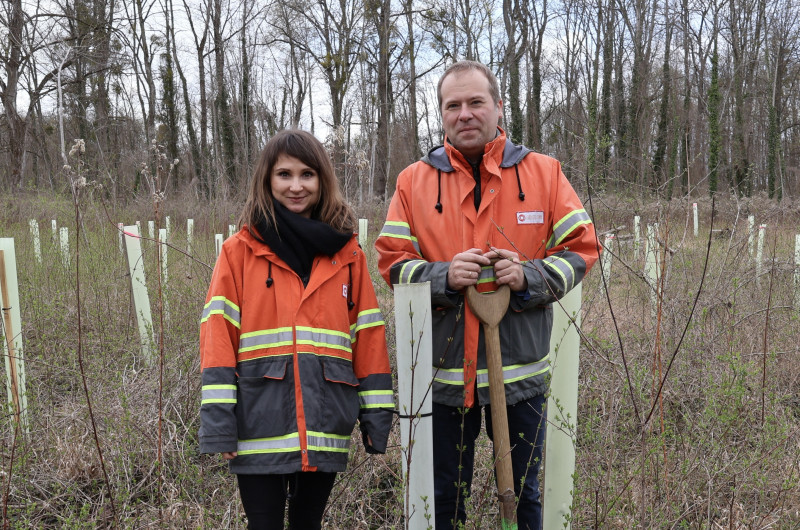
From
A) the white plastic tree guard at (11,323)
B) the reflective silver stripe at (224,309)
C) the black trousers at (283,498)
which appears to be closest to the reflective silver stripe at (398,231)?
the reflective silver stripe at (224,309)

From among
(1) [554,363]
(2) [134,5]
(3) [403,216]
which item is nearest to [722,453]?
(1) [554,363]

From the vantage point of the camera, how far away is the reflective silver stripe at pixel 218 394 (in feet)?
5.83

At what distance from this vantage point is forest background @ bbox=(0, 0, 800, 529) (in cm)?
268

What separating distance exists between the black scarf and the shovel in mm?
503

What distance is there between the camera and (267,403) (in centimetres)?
185

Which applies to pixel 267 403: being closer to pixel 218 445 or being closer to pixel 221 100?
pixel 218 445

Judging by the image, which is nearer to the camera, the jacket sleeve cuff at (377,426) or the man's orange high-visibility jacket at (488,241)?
the jacket sleeve cuff at (377,426)

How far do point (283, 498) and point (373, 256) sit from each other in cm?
543

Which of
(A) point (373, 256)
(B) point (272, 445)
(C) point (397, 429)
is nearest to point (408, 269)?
(B) point (272, 445)

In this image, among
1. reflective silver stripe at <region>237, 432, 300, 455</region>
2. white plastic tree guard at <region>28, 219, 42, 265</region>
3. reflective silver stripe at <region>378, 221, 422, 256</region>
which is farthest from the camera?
white plastic tree guard at <region>28, 219, 42, 265</region>

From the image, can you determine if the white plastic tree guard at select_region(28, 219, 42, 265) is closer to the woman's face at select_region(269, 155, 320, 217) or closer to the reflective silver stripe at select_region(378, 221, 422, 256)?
the woman's face at select_region(269, 155, 320, 217)

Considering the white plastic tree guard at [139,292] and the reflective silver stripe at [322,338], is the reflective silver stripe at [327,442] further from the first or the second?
the white plastic tree guard at [139,292]

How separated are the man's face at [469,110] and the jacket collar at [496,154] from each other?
0.12 ft

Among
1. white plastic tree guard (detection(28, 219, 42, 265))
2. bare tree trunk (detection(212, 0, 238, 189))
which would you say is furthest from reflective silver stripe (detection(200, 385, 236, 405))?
bare tree trunk (detection(212, 0, 238, 189))
